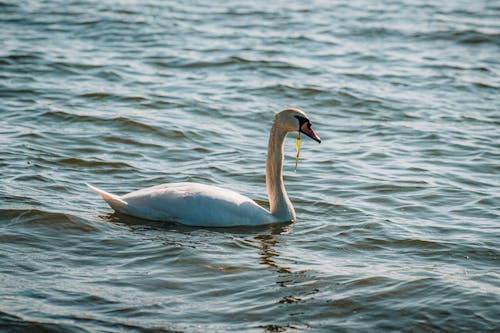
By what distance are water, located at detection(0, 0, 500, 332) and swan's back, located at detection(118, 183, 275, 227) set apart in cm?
13

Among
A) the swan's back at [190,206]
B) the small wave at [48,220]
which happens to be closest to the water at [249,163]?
the small wave at [48,220]

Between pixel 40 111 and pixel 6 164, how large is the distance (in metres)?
2.77

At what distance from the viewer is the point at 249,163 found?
36.0 ft

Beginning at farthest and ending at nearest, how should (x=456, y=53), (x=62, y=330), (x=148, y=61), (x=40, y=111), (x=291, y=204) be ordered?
(x=456, y=53)
(x=148, y=61)
(x=40, y=111)
(x=291, y=204)
(x=62, y=330)

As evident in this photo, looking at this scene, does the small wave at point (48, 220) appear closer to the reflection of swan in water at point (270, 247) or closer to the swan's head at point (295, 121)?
the reflection of swan in water at point (270, 247)

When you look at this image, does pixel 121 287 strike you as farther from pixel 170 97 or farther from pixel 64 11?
pixel 64 11

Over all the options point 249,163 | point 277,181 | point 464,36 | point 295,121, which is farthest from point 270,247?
point 464,36

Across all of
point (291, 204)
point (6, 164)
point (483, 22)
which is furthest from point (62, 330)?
point (483, 22)

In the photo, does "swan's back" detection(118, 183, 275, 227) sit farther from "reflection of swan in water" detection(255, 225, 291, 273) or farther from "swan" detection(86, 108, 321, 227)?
"reflection of swan in water" detection(255, 225, 291, 273)

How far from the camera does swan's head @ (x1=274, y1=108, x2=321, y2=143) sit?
8711mm

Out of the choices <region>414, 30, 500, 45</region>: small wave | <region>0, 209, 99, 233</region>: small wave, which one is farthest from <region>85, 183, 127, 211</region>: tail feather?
<region>414, 30, 500, 45</region>: small wave

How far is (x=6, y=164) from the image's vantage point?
9992mm

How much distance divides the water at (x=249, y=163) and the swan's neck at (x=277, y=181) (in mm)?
196

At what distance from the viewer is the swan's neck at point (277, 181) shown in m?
8.81
